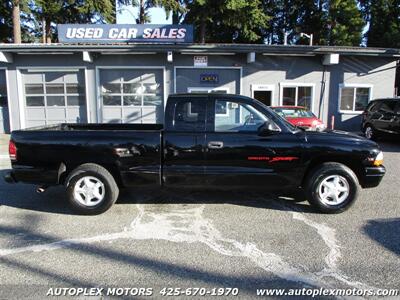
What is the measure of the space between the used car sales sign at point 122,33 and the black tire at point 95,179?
12.0 m

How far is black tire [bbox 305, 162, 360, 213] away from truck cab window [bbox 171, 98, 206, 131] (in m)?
1.84

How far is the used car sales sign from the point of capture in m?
15.7

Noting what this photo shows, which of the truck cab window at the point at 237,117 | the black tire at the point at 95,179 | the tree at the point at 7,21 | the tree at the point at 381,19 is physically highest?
the tree at the point at 381,19

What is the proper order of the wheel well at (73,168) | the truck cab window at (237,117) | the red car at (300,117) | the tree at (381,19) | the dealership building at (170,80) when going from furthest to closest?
1. the tree at (381,19)
2. the dealership building at (170,80)
3. the red car at (300,117)
4. the wheel well at (73,168)
5. the truck cab window at (237,117)

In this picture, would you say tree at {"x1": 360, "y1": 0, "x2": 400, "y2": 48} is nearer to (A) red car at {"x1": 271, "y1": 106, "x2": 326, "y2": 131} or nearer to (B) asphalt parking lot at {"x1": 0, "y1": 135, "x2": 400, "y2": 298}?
(A) red car at {"x1": 271, "y1": 106, "x2": 326, "y2": 131}

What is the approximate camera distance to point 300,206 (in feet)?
17.9

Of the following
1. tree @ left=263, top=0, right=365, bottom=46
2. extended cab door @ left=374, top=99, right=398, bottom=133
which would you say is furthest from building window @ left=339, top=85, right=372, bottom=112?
tree @ left=263, top=0, right=365, bottom=46

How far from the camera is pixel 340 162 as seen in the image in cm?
518

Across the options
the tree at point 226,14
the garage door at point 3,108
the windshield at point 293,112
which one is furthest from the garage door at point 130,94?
the tree at point 226,14

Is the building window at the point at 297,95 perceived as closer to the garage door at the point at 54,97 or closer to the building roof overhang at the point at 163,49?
the building roof overhang at the point at 163,49

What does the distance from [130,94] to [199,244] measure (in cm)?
1312

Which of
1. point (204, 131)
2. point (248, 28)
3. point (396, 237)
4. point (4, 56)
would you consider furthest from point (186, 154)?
point (248, 28)

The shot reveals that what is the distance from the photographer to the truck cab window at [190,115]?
5.09 meters

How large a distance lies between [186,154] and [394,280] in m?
2.98
